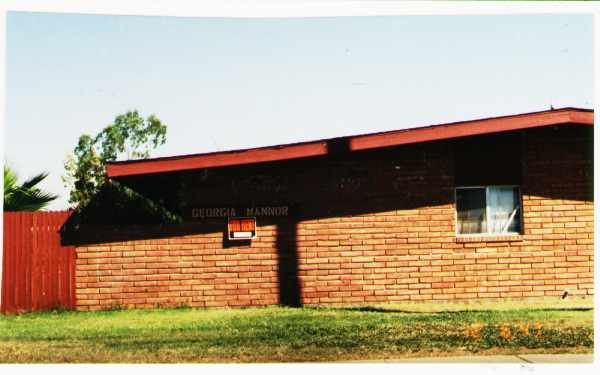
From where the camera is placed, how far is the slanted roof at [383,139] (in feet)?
32.2

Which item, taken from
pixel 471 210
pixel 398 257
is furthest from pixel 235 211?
pixel 471 210

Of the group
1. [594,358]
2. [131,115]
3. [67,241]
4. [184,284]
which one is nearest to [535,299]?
[594,358]

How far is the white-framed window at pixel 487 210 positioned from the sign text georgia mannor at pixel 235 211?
2.91 meters

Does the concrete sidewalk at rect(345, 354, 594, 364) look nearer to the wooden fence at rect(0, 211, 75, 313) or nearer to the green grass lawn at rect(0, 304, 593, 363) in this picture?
the green grass lawn at rect(0, 304, 593, 363)

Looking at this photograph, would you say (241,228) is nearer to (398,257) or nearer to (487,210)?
(398,257)

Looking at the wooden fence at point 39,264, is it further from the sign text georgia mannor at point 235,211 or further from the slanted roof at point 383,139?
the slanted roof at point 383,139

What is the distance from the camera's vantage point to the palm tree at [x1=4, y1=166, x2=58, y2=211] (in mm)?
11070

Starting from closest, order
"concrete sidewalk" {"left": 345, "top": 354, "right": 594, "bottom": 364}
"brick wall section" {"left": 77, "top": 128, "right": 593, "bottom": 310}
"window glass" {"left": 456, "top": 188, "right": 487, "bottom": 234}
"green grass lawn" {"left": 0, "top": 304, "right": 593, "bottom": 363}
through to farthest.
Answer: "concrete sidewalk" {"left": 345, "top": 354, "right": 594, "bottom": 364}, "green grass lawn" {"left": 0, "top": 304, "right": 593, "bottom": 363}, "brick wall section" {"left": 77, "top": 128, "right": 593, "bottom": 310}, "window glass" {"left": 456, "top": 188, "right": 487, "bottom": 234}

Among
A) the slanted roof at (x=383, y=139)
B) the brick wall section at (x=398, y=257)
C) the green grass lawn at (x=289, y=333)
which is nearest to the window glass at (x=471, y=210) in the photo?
the brick wall section at (x=398, y=257)

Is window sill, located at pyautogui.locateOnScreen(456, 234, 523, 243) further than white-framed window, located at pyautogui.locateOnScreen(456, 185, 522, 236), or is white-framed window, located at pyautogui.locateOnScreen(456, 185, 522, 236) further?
white-framed window, located at pyautogui.locateOnScreen(456, 185, 522, 236)

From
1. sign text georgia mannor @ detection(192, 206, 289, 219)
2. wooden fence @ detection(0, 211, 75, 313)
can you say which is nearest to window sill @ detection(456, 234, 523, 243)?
sign text georgia mannor @ detection(192, 206, 289, 219)

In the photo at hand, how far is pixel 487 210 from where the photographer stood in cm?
1051

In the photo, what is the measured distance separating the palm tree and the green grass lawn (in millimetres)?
2321

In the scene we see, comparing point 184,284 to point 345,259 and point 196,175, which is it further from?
point 345,259
